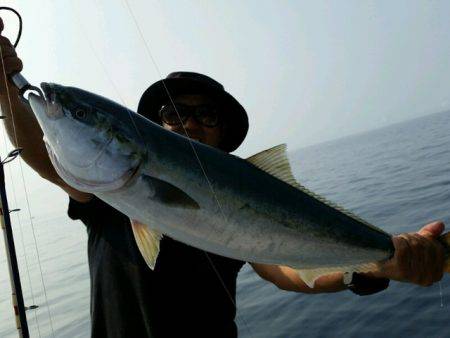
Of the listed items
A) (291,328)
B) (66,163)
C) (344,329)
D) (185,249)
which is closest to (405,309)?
(344,329)

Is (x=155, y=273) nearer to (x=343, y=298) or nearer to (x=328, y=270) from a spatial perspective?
(x=328, y=270)

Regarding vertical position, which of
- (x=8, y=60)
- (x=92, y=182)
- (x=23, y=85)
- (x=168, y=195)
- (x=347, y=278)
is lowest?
(x=347, y=278)

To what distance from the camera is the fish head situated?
2457 mm

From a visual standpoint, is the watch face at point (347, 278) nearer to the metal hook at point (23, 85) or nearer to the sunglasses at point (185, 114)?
the sunglasses at point (185, 114)

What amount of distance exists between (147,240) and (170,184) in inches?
15.4

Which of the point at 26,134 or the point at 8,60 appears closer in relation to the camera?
the point at 8,60

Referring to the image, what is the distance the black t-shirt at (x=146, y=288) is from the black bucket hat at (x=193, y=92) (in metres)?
1.36

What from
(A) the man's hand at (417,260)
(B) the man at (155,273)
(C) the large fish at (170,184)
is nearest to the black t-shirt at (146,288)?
(B) the man at (155,273)

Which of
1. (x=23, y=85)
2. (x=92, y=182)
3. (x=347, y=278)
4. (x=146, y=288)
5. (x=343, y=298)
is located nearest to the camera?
(x=92, y=182)

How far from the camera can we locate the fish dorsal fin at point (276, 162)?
3016 millimetres

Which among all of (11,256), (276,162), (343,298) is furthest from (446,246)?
(343,298)

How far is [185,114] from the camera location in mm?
4211

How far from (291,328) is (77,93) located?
7.86m

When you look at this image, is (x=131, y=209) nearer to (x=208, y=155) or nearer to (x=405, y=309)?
(x=208, y=155)
